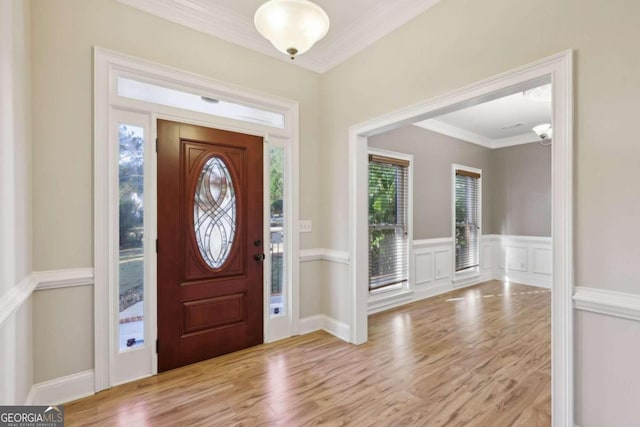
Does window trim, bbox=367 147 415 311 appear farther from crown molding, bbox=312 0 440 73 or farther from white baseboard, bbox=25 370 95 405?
white baseboard, bbox=25 370 95 405

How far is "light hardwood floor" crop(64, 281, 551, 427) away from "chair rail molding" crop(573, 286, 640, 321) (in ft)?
2.99

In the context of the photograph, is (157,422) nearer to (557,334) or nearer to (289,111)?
(557,334)

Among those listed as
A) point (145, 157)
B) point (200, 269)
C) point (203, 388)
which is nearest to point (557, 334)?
point (203, 388)

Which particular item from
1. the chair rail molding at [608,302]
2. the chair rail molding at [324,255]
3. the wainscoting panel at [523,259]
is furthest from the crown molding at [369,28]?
the wainscoting panel at [523,259]

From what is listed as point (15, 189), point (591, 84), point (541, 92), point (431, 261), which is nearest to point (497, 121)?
point (541, 92)

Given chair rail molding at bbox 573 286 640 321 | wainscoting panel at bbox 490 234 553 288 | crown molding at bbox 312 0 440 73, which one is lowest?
wainscoting panel at bbox 490 234 553 288

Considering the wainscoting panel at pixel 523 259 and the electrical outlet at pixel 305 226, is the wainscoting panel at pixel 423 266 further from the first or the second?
the electrical outlet at pixel 305 226

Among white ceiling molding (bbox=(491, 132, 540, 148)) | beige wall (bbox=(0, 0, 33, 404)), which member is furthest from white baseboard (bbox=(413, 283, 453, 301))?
beige wall (bbox=(0, 0, 33, 404))

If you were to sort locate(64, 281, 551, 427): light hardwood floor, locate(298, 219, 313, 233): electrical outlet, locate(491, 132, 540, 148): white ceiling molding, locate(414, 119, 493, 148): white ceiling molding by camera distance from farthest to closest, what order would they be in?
locate(491, 132, 540, 148): white ceiling molding < locate(414, 119, 493, 148): white ceiling molding < locate(298, 219, 313, 233): electrical outlet < locate(64, 281, 551, 427): light hardwood floor

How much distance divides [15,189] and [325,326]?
117 inches

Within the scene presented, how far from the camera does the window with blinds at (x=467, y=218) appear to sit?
5.68m

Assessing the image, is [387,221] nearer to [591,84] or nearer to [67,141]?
[591,84]

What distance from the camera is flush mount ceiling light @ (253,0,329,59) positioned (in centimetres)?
176

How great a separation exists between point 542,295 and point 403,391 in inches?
165
